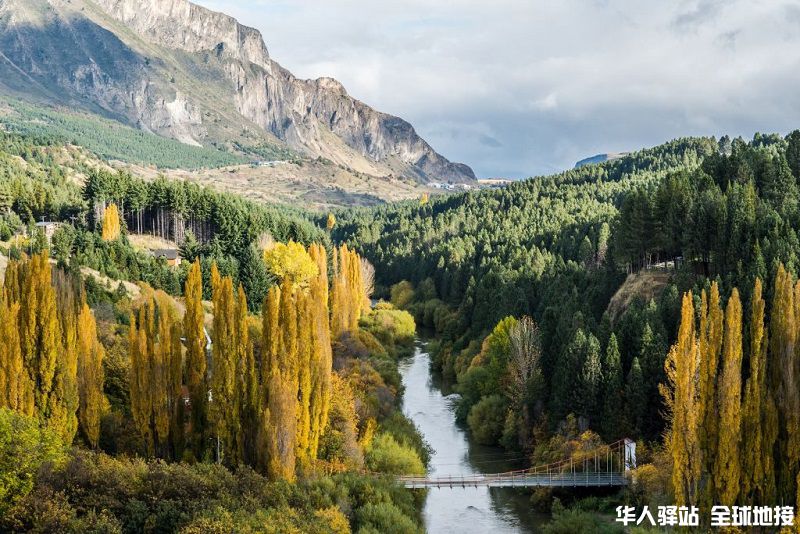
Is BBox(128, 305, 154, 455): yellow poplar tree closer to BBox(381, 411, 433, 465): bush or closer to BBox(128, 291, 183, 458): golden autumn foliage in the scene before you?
BBox(128, 291, 183, 458): golden autumn foliage

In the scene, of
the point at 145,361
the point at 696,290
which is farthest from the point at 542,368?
the point at 145,361

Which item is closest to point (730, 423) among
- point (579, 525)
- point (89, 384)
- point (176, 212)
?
point (579, 525)

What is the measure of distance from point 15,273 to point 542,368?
40.8m

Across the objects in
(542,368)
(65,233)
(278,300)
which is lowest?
(542,368)

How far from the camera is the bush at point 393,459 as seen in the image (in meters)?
59.5

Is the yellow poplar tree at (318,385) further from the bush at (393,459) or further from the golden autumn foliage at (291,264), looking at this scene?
the golden autumn foliage at (291,264)

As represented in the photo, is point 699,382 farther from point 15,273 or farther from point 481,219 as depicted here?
point 481,219

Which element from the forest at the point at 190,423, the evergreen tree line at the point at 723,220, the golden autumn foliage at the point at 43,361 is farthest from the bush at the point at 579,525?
the golden autumn foliage at the point at 43,361

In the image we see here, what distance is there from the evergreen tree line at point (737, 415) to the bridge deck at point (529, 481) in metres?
10.1

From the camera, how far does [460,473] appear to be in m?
65.8

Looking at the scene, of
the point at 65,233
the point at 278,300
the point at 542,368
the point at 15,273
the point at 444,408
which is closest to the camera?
the point at 15,273

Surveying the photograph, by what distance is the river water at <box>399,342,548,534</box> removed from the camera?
5656cm

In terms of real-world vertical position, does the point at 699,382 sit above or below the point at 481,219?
below

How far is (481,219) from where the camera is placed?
193 metres
